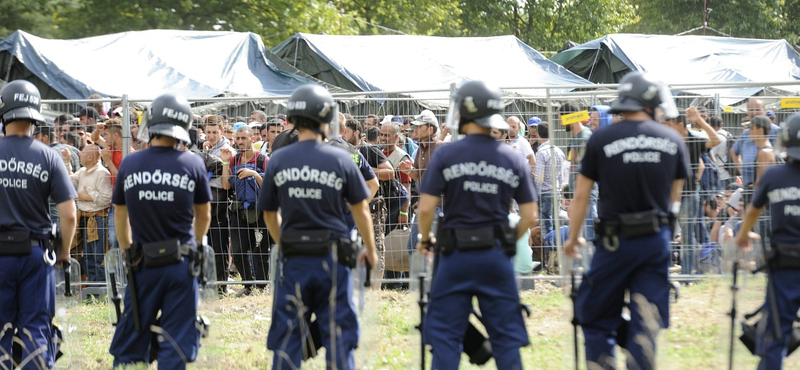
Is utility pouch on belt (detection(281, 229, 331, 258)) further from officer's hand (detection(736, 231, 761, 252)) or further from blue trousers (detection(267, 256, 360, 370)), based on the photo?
officer's hand (detection(736, 231, 761, 252))

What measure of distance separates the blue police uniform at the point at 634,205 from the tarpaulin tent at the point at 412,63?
14.3m

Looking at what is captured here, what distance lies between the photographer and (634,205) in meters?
6.15

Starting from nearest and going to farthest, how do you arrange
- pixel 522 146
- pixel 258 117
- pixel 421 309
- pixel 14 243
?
1. pixel 14 243
2. pixel 421 309
3. pixel 522 146
4. pixel 258 117

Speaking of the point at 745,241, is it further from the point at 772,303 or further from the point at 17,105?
the point at 17,105

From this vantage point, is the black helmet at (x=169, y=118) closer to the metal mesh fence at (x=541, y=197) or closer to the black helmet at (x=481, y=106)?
the black helmet at (x=481, y=106)

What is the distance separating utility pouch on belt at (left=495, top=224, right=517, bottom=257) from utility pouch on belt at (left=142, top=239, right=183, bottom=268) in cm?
220

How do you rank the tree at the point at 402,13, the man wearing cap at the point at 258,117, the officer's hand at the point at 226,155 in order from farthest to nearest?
the tree at the point at 402,13
the man wearing cap at the point at 258,117
the officer's hand at the point at 226,155

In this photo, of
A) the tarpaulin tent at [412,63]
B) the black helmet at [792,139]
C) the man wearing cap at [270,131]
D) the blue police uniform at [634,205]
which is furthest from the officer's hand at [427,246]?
the tarpaulin tent at [412,63]

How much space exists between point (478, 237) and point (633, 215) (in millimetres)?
A: 1033

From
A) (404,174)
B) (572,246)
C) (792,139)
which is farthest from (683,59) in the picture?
(572,246)

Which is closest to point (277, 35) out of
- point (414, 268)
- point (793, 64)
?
point (793, 64)

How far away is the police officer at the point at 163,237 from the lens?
6.38m

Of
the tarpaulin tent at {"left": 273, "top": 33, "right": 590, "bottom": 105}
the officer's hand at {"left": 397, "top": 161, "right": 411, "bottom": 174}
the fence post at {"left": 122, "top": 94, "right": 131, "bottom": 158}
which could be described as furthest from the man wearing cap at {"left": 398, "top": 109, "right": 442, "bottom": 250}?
the tarpaulin tent at {"left": 273, "top": 33, "right": 590, "bottom": 105}

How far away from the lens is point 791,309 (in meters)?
6.27
